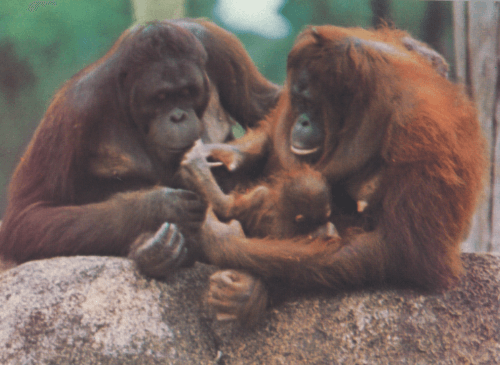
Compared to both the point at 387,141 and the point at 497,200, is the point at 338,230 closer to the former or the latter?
the point at 387,141

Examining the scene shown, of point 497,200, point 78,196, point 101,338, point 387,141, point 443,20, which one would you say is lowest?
point 497,200

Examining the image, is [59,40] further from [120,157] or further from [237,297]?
[237,297]

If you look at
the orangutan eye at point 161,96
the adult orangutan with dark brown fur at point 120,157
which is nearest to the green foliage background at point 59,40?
the adult orangutan with dark brown fur at point 120,157

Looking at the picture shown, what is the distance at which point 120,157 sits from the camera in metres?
1.45

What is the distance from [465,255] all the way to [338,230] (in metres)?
0.43

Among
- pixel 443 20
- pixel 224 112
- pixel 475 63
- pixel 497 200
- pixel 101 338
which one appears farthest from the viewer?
pixel 497 200

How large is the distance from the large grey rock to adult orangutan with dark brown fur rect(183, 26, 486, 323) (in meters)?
0.06

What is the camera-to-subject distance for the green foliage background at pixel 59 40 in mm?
1523

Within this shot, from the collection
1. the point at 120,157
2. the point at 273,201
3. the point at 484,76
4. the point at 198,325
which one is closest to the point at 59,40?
the point at 120,157

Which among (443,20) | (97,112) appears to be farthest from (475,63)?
(97,112)

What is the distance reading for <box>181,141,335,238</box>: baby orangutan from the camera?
121 centimetres

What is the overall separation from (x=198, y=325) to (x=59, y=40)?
0.96m

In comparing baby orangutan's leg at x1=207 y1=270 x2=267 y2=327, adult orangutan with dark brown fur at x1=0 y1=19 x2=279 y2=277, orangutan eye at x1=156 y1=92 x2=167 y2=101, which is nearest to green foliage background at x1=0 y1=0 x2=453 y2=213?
adult orangutan with dark brown fur at x1=0 y1=19 x2=279 y2=277

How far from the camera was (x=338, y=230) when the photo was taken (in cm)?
129
